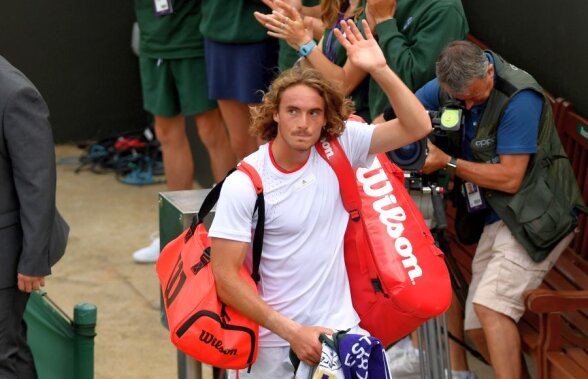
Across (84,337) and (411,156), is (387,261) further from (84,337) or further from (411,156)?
(84,337)

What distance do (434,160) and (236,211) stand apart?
133 centimetres

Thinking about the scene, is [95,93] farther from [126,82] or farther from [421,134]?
[421,134]

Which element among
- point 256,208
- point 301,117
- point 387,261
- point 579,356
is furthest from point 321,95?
point 579,356

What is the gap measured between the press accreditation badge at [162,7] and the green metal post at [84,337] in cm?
238

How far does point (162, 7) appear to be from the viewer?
7.06 meters

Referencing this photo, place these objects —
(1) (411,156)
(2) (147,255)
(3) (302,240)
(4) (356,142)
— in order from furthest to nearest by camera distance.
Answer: (2) (147,255) → (1) (411,156) → (4) (356,142) → (3) (302,240)

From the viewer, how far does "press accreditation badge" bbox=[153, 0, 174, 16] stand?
704 cm

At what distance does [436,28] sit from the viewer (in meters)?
5.39

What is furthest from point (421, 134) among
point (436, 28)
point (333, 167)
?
point (436, 28)

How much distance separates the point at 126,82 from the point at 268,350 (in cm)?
634

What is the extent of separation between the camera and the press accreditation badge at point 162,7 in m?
7.04

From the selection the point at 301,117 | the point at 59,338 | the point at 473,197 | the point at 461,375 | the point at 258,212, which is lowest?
the point at 461,375

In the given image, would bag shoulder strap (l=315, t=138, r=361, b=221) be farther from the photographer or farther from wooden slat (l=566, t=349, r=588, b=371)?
wooden slat (l=566, t=349, r=588, b=371)

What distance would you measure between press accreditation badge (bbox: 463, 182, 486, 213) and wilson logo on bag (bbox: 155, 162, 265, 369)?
148cm
